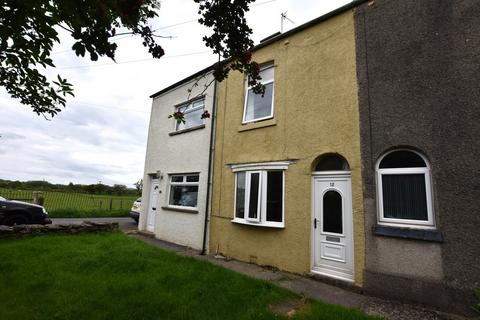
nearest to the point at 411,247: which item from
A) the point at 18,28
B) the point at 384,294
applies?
the point at 384,294

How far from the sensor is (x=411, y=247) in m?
4.71

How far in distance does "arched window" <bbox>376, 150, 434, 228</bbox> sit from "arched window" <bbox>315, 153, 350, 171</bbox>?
0.78m

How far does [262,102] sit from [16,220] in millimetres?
9609

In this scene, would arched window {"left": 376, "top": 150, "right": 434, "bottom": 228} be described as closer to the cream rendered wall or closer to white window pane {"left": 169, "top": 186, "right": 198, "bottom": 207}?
the cream rendered wall

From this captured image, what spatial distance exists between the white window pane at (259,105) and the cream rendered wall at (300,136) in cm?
27

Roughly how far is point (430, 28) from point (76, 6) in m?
5.78

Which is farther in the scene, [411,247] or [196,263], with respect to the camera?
[196,263]

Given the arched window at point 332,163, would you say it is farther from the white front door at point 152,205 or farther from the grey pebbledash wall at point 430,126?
the white front door at point 152,205

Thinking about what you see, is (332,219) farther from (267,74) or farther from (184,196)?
(184,196)

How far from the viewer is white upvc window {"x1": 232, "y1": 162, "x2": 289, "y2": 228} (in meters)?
6.88

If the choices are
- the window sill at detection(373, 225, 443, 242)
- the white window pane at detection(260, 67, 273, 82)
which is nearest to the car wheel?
the white window pane at detection(260, 67, 273, 82)

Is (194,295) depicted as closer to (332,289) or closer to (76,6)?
A: (332,289)

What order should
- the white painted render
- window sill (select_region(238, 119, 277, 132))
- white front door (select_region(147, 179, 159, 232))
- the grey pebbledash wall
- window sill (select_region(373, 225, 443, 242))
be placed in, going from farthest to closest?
1. white front door (select_region(147, 179, 159, 232))
2. the white painted render
3. window sill (select_region(238, 119, 277, 132))
4. window sill (select_region(373, 225, 443, 242))
5. the grey pebbledash wall

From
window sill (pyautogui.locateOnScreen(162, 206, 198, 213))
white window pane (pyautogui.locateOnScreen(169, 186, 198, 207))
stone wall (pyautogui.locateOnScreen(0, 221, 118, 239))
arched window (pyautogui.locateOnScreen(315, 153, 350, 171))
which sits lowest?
stone wall (pyautogui.locateOnScreen(0, 221, 118, 239))
